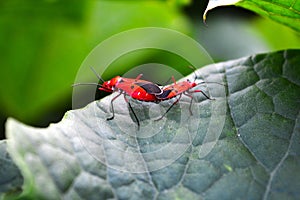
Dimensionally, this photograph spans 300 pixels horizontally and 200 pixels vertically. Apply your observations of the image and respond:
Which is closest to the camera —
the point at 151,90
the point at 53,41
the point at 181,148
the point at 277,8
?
the point at 181,148

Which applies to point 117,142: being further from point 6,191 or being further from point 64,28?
point 64,28

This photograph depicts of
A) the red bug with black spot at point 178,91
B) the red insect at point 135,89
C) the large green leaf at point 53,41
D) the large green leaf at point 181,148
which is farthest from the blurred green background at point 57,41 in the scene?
the large green leaf at point 181,148

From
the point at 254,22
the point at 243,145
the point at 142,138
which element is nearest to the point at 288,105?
the point at 243,145

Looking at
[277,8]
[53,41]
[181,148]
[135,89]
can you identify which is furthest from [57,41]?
[181,148]

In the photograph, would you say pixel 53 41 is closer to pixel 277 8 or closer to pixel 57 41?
pixel 57 41

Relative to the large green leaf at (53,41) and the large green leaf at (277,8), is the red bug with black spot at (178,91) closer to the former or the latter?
the large green leaf at (277,8)

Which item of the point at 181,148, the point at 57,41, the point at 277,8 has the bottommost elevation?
the point at 57,41
